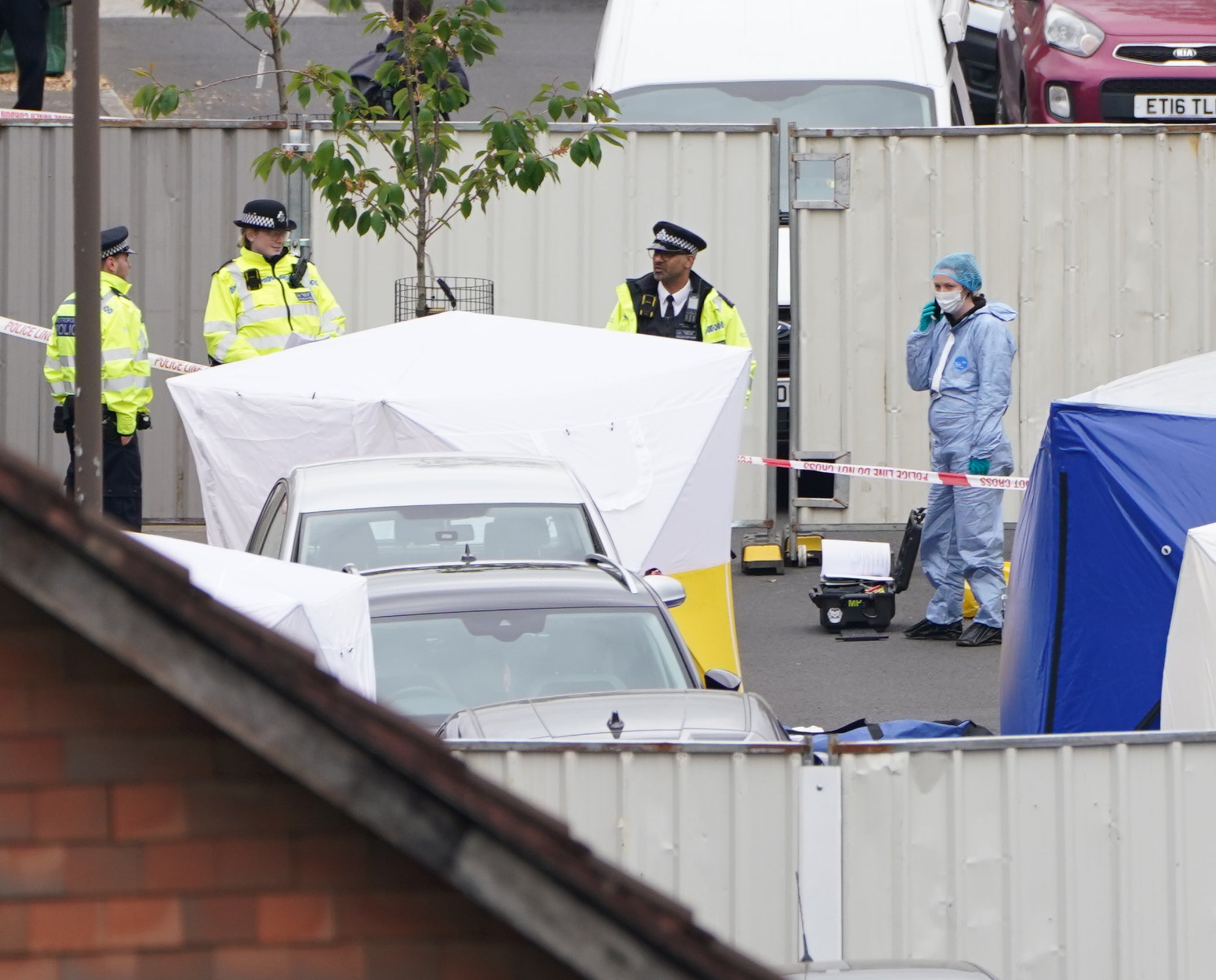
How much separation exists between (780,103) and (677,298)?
265 cm

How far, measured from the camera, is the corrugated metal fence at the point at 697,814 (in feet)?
14.6

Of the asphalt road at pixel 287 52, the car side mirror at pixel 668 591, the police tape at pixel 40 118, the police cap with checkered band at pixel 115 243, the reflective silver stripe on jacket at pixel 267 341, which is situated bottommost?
the car side mirror at pixel 668 591

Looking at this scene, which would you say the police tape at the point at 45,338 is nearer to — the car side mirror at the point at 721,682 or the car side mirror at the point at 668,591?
the car side mirror at the point at 668,591

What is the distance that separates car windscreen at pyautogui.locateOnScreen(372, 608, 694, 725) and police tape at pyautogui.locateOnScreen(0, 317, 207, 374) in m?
5.93

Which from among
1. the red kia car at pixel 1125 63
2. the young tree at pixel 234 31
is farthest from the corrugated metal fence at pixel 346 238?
the red kia car at pixel 1125 63

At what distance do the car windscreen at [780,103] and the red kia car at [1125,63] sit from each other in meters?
1.23

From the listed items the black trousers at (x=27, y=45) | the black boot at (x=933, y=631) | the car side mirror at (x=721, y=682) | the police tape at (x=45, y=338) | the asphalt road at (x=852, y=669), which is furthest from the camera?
the black trousers at (x=27, y=45)

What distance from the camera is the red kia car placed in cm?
1286

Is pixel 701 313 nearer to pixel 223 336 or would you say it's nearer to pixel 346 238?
pixel 223 336

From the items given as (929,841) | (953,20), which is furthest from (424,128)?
(929,841)

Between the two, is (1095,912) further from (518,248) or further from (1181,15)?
(1181,15)

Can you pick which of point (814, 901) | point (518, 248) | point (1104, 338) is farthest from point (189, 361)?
point (814, 901)

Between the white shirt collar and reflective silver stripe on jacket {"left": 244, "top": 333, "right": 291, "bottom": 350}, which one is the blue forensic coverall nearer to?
the white shirt collar

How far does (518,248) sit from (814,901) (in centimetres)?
756
